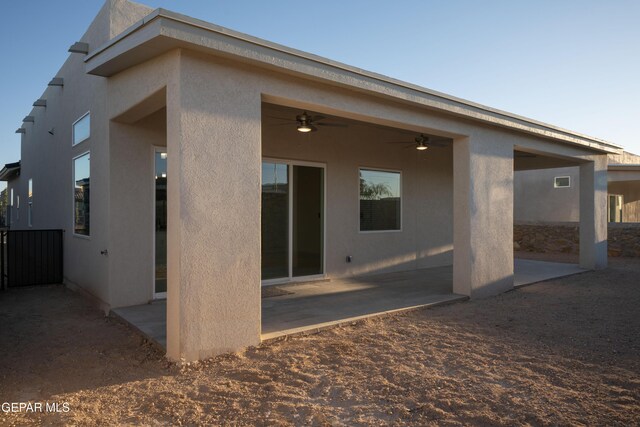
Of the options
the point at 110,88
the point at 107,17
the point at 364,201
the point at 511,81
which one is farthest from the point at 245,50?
the point at 511,81

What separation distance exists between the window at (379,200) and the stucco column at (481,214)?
2.24 m

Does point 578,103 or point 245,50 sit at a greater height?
point 578,103

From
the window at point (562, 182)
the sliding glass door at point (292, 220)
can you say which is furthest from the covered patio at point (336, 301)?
the window at point (562, 182)

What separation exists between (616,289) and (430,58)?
6.23 meters

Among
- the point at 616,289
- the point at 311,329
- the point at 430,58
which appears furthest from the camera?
the point at 430,58

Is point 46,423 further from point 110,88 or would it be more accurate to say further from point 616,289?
point 616,289

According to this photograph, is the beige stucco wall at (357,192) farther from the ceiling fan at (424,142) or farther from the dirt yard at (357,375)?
the dirt yard at (357,375)

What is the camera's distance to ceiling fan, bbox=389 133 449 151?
8.62 m

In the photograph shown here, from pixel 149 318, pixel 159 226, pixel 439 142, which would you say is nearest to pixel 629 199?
pixel 439 142

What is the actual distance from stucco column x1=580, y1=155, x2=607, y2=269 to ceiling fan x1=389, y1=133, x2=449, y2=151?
3982 millimetres

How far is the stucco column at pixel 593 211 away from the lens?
10.5m

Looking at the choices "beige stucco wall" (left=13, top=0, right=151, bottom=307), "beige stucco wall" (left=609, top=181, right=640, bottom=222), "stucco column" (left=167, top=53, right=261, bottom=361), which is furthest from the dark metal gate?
"beige stucco wall" (left=609, top=181, right=640, bottom=222)

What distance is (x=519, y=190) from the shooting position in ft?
66.4

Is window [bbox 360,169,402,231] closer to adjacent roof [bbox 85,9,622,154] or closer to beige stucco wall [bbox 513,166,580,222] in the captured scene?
adjacent roof [bbox 85,9,622,154]
